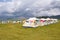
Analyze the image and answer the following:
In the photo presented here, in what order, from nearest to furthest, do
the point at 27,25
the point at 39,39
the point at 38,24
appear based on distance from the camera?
the point at 39,39 < the point at 27,25 < the point at 38,24

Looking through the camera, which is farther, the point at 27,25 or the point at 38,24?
the point at 38,24

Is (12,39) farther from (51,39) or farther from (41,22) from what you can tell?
(41,22)

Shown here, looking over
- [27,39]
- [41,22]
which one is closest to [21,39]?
[27,39]

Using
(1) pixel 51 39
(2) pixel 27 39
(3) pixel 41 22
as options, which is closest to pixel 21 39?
(2) pixel 27 39

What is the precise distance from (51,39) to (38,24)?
2271cm

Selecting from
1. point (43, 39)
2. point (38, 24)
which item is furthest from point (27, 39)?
point (38, 24)

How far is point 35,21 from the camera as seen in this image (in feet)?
141

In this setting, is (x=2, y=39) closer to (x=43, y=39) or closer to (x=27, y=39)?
(x=27, y=39)

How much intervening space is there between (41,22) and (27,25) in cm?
786

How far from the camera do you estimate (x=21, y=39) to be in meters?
22.1

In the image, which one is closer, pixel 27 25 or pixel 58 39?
pixel 58 39

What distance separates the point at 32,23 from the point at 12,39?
19.8 meters

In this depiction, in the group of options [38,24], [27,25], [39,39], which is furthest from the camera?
[38,24]

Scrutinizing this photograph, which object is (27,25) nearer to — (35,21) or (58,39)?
(35,21)
